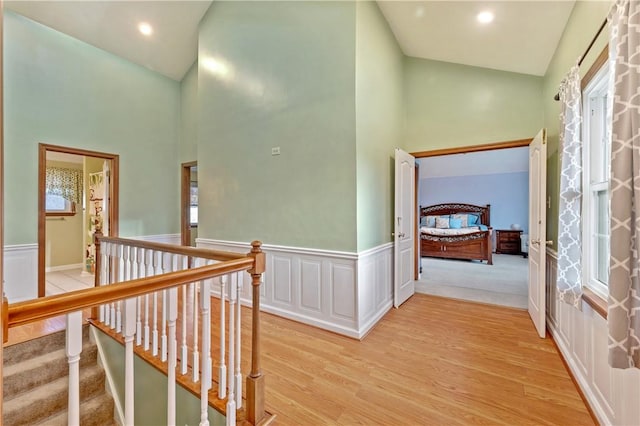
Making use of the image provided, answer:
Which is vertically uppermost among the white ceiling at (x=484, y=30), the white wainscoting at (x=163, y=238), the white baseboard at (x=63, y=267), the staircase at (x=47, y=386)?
the white ceiling at (x=484, y=30)

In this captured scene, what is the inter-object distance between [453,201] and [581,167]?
6211mm

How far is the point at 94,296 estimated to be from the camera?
100cm

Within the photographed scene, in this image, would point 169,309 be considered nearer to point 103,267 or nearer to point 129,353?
point 129,353

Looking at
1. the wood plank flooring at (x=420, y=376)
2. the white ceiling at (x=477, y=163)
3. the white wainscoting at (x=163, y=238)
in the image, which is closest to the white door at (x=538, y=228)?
the wood plank flooring at (x=420, y=376)

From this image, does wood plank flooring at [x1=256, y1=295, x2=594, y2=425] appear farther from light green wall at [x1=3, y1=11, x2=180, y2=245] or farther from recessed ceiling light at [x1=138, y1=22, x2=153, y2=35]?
recessed ceiling light at [x1=138, y1=22, x2=153, y2=35]

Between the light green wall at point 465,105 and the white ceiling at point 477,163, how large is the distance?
10.1 feet

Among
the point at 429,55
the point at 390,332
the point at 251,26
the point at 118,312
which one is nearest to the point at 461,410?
the point at 390,332

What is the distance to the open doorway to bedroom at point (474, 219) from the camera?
16.9 ft

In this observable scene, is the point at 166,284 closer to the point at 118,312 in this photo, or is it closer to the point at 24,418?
the point at 118,312

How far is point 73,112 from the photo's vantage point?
396 centimetres

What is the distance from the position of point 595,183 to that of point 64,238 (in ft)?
25.6

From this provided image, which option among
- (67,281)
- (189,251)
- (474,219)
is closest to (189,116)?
(67,281)

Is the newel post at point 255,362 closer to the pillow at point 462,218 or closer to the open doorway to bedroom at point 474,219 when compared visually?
the open doorway to bedroom at point 474,219

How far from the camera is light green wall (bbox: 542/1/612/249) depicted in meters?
1.80
